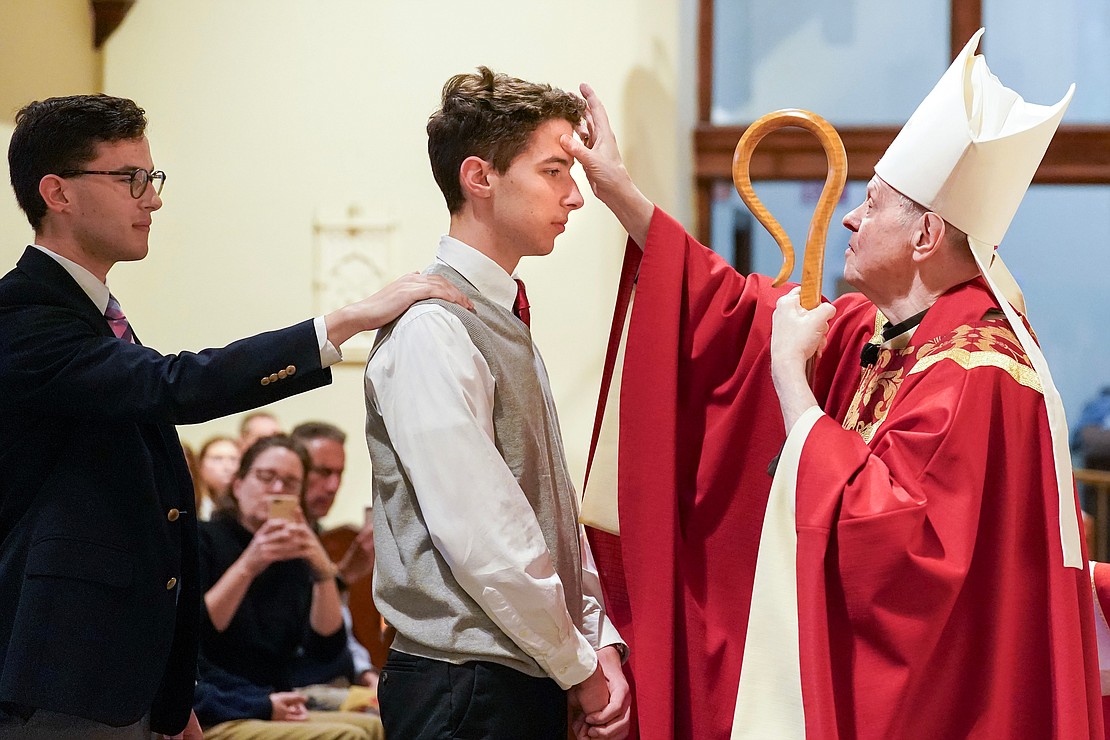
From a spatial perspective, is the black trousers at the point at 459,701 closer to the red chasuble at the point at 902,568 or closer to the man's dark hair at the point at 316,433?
the red chasuble at the point at 902,568

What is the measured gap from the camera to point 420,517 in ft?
6.15

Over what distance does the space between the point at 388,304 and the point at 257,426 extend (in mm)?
3586

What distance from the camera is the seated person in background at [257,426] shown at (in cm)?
524

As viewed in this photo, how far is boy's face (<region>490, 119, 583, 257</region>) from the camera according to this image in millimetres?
2020

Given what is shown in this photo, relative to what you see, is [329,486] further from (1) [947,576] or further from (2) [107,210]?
(1) [947,576]

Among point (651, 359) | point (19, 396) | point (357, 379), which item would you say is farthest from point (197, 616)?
point (357, 379)

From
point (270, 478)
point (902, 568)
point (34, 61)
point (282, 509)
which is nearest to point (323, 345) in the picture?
point (902, 568)

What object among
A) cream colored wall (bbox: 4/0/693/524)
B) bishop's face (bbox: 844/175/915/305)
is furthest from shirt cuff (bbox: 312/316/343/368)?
cream colored wall (bbox: 4/0/693/524)

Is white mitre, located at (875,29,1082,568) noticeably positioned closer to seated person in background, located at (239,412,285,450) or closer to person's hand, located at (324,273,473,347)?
person's hand, located at (324,273,473,347)

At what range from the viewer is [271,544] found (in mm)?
3580

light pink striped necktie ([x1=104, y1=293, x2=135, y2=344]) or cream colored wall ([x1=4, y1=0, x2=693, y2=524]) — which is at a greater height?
cream colored wall ([x1=4, y1=0, x2=693, y2=524])

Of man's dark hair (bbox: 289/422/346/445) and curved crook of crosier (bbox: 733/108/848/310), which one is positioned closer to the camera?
curved crook of crosier (bbox: 733/108/848/310)

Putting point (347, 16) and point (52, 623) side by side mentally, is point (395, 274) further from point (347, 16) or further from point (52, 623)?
point (52, 623)

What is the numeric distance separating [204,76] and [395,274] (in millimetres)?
1366
